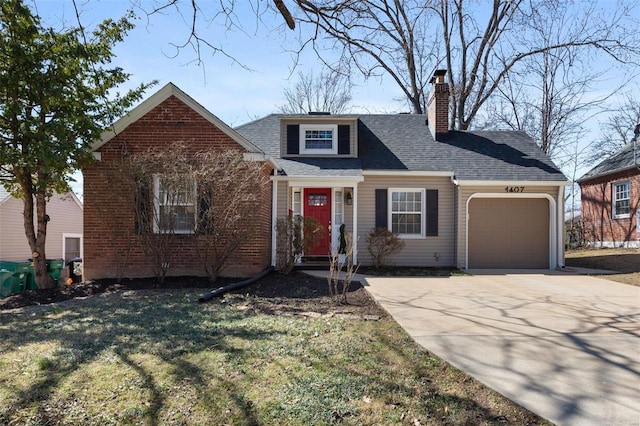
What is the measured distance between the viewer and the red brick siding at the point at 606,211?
17484 millimetres

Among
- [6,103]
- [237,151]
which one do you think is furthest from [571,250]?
[6,103]

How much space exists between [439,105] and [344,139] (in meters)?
3.47

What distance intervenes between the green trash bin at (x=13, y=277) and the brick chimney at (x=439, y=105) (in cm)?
1184

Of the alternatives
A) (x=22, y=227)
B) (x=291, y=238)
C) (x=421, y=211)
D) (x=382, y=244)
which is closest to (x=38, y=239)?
(x=291, y=238)

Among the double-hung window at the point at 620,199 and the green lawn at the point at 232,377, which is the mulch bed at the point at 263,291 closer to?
the green lawn at the point at 232,377

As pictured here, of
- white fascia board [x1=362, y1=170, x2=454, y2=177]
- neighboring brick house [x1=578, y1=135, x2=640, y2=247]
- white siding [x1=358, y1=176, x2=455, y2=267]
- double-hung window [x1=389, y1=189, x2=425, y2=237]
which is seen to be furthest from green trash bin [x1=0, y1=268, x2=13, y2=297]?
neighboring brick house [x1=578, y1=135, x2=640, y2=247]

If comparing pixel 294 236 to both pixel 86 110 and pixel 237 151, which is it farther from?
pixel 86 110

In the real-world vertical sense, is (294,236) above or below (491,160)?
below

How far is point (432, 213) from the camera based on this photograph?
1245 centimetres

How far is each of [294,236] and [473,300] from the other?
4.52 m

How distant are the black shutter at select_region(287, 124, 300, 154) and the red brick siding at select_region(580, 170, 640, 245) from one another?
13744 mm

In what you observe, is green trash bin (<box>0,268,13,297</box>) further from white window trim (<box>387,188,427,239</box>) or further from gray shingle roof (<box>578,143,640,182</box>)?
gray shingle roof (<box>578,143,640,182</box>)

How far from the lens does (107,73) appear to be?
9156mm

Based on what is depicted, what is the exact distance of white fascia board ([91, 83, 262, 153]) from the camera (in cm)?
999
